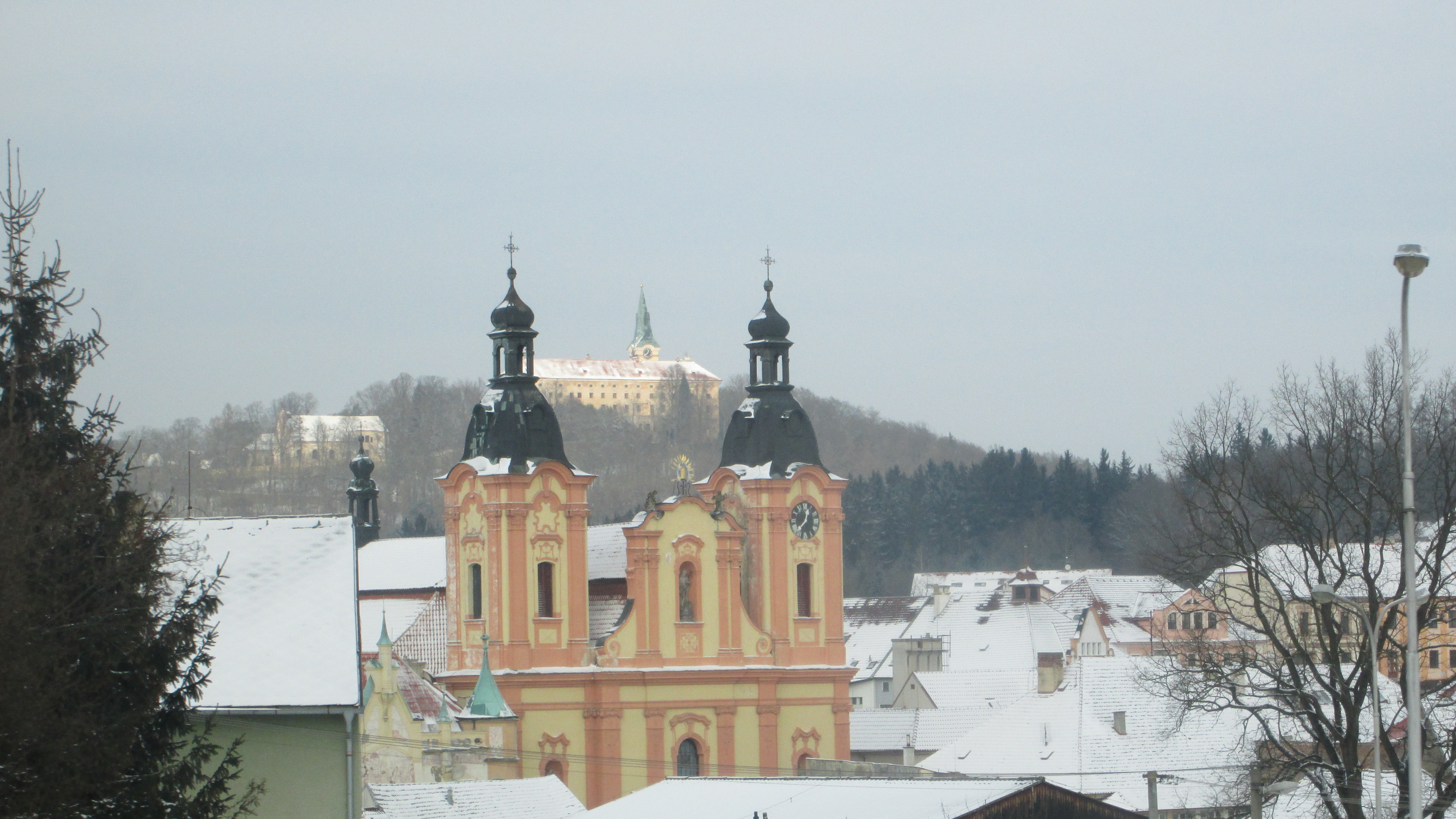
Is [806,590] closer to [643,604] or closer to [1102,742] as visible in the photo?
[643,604]

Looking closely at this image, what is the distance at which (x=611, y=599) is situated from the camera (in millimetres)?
62062

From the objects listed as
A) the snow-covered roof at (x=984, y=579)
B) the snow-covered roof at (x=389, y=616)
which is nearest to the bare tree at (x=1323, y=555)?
the snow-covered roof at (x=389, y=616)

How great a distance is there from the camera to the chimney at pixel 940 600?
11106cm

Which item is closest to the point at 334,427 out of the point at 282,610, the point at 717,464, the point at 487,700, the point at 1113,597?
the point at 717,464

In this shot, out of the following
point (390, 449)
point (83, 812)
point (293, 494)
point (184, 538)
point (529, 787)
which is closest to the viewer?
point (83, 812)

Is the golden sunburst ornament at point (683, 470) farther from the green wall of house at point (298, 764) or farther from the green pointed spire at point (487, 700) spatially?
the green wall of house at point (298, 764)

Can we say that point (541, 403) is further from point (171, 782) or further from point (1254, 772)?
point (171, 782)

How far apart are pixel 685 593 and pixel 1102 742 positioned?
43.1ft

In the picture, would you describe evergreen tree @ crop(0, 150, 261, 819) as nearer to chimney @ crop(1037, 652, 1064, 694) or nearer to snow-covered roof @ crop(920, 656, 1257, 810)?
snow-covered roof @ crop(920, 656, 1257, 810)

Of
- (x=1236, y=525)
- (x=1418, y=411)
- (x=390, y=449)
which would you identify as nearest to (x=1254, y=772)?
(x=1236, y=525)

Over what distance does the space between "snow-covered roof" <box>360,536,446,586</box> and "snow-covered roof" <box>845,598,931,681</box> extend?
122 ft

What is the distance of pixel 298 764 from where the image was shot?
2516cm

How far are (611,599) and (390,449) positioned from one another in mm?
89266

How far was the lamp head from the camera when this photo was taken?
68.6 ft
